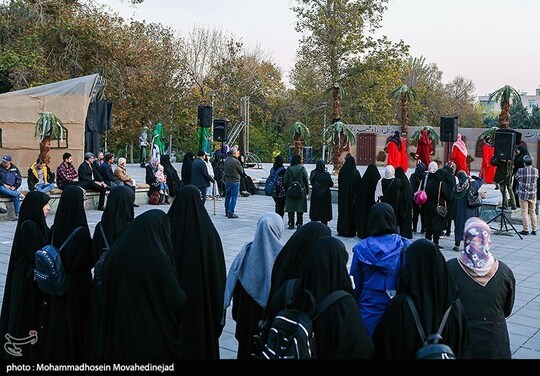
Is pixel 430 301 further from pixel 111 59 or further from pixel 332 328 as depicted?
pixel 111 59

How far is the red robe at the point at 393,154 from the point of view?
20.4 metres

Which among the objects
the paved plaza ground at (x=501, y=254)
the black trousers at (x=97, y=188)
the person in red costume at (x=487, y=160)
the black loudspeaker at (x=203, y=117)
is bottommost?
the paved plaza ground at (x=501, y=254)

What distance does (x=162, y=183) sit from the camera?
1708 cm

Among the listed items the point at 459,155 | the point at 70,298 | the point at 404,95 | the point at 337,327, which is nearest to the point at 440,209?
the point at 459,155

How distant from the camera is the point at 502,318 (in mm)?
4141

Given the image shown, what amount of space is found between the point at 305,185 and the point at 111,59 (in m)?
16.1

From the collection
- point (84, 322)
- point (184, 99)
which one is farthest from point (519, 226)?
point (184, 99)

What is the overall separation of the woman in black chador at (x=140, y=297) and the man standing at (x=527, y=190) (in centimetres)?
1078

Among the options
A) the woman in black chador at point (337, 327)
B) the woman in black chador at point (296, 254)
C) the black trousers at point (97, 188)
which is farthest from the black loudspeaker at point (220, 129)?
the woman in black chador at point (337, 327)

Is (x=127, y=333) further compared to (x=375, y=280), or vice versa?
(x=375, y=280)

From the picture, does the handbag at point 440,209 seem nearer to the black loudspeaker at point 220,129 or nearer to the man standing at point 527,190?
the man standing at point 527,190

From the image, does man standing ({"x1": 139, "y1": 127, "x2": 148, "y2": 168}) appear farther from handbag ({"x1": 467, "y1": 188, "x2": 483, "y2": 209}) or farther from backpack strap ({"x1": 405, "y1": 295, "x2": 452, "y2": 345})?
backpack strap ({"x1": 405, "y1": 295, "x2": 452, "y2": 345})

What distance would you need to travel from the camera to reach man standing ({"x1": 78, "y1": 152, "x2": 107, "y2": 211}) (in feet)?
50.4

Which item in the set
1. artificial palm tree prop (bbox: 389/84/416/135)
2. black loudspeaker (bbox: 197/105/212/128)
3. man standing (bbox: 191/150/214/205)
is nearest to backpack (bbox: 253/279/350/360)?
man standing (bbox: 191/150/214/205)
